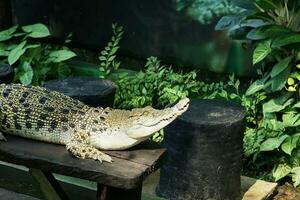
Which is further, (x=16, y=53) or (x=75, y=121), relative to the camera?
(x=16, y=53)

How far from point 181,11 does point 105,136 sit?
267 cm

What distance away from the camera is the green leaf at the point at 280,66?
15.2 feet

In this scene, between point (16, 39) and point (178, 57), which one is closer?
point (178, 57)

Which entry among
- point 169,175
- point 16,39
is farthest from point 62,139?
point 16,39

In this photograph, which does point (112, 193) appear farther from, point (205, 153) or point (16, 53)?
point (16, 53)

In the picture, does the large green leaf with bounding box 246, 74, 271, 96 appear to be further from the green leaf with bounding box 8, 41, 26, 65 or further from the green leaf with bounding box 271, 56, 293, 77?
the green leaf with bounding box 8, 41, 26, 65

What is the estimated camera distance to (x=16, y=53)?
5969 millimetres

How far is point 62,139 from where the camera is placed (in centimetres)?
345

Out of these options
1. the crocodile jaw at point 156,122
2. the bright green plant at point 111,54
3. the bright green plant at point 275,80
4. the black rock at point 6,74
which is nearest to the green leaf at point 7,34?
the bright green plant at point 111,54

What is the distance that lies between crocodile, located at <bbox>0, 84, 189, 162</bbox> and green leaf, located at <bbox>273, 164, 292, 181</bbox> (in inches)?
69.0

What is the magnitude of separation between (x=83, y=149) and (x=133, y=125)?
0.91 ft

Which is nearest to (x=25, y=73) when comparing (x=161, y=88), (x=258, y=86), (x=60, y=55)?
(x=60, y=55)

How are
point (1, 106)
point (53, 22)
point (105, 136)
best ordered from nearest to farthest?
point (105, 136) < point (1, 106) < point (53, 22)

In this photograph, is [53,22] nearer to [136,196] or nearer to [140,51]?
[140,51]
